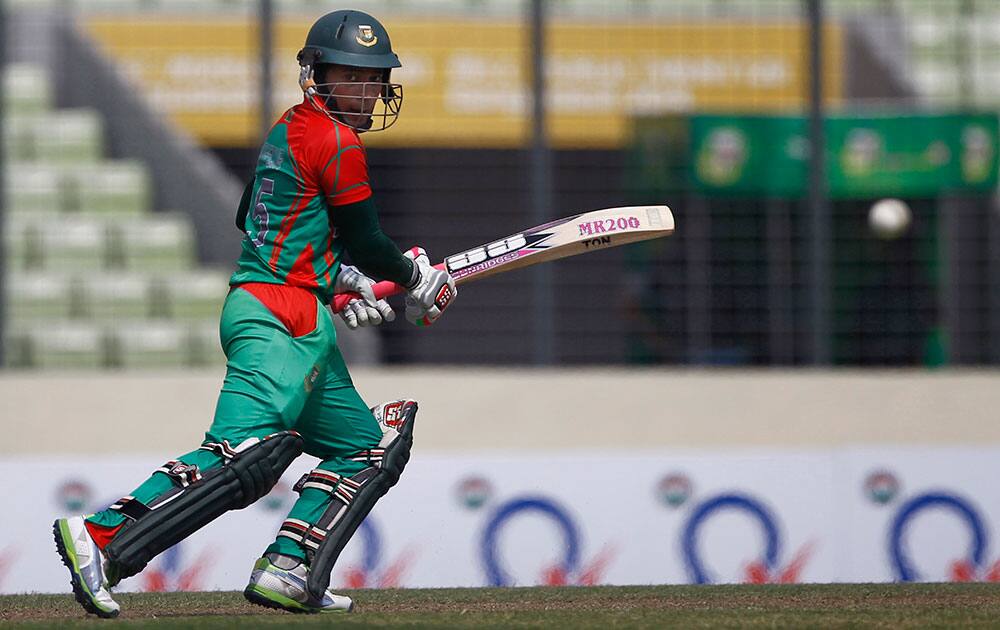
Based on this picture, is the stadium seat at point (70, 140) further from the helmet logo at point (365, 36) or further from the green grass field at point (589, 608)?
the helmet logo at point (365, 36)

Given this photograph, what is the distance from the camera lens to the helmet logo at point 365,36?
4.64m

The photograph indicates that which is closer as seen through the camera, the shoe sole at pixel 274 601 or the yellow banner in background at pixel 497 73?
the shoe sole at pixel 274 601

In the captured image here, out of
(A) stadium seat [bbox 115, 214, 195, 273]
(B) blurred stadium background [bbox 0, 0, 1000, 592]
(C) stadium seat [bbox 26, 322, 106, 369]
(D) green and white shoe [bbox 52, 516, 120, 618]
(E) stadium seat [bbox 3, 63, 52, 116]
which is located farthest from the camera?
(E) stadium seat [bbox 3, 63, 52, 116]

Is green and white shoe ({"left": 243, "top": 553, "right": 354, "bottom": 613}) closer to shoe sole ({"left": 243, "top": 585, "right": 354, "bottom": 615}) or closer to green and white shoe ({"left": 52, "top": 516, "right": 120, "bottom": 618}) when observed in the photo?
A: shoe sole ({"left": 243, "top": 585, "right": 354, "bottom": 615})

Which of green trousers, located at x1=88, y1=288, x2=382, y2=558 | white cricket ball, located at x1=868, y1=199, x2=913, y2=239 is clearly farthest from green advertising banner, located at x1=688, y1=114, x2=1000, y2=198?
green trousers, located at x1=88, y1=288, x2=382, y2=558

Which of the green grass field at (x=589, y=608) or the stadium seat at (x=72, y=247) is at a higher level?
the stadium seat at (x=72, y=247)

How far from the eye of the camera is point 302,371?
447 centimetres

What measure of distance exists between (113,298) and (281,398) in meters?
5.51

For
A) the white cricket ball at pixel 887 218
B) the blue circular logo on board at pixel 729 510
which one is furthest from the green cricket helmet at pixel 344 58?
the white cricket ball at pixel 887 218

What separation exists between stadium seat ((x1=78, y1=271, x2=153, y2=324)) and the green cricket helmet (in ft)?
16.8

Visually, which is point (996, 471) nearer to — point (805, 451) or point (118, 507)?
point (805, 451)

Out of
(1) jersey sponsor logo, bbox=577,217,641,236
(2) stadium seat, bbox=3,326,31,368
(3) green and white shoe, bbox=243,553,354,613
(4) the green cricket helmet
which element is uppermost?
(4) the green cricket helmet

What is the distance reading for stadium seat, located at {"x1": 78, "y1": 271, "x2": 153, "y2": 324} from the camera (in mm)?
9586

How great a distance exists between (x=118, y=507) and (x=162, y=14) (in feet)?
22.9
